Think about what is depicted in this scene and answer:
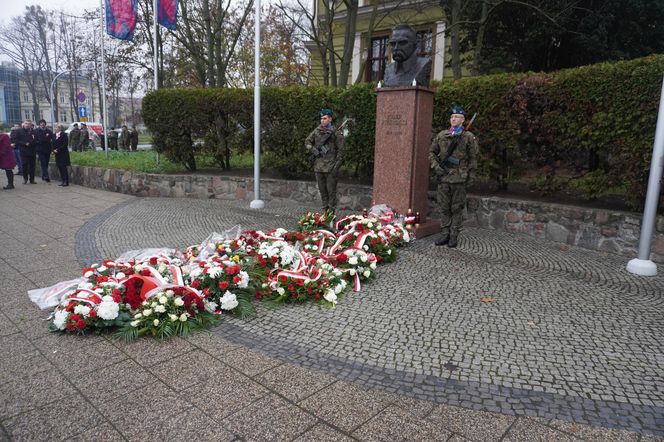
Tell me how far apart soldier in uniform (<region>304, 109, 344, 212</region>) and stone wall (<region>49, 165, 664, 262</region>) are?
1640mm

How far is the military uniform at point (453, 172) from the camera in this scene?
7.08 m

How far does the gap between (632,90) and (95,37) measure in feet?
128

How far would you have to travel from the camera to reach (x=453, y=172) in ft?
23.5

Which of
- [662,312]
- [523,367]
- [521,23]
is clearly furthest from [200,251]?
[521,23]

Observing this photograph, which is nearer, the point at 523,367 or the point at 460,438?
Answer: the point at 460,438

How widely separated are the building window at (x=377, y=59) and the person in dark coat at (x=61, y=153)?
1118 centimetres

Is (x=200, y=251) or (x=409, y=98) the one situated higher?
(x=409, y=98)

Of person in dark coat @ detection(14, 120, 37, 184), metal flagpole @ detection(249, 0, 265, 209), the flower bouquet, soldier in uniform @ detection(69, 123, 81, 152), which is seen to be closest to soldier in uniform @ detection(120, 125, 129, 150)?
soldier in uniform @ detection(69, 123, 81, 152)

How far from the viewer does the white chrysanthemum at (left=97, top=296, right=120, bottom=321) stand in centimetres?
403

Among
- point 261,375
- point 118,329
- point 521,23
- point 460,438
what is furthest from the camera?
point 521,23

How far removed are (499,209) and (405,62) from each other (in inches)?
118

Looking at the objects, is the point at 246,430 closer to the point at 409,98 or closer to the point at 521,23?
the point at 409,98

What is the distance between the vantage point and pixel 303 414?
2980 millimetres

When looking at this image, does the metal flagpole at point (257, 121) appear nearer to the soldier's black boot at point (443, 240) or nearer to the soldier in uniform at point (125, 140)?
the soldier's black boot at point (443, 240)
